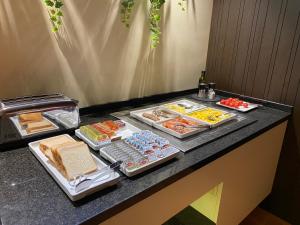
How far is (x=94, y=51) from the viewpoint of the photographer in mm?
1198

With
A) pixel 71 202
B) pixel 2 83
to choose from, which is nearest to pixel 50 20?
pixel 2 83

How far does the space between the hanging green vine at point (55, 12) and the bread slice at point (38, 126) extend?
40 cm

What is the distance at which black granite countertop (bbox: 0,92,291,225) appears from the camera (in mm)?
581

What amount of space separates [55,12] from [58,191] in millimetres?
769

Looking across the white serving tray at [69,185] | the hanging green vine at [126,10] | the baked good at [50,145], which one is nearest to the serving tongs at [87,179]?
the white serving tray at [69,185]

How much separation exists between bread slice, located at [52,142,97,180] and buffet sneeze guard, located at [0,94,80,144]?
0.24 metres

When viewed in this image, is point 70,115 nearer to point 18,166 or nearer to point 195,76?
point 18,166

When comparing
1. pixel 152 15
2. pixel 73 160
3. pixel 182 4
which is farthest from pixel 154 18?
pixel 73 160

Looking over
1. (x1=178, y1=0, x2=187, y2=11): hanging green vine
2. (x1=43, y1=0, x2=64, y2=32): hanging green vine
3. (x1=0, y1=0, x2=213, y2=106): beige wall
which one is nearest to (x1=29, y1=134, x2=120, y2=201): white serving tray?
(x1=0, y1=0, x2=213, y2=106): beige wall

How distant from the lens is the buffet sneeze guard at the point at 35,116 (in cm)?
86

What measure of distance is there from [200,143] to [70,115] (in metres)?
0.57

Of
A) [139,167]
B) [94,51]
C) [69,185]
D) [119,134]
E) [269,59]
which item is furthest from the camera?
[269,59]

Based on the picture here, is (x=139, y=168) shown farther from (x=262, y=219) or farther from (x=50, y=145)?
(x=262, y=219)

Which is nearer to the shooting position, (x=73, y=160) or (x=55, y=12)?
(x=73, y=160)
